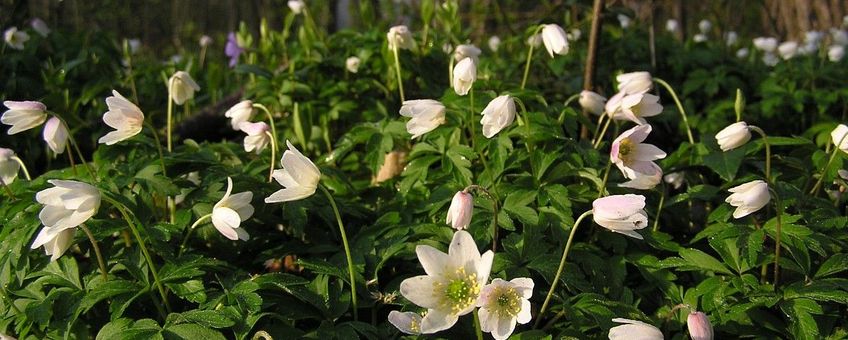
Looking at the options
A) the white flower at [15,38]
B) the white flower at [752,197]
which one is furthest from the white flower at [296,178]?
the white flower at [15,38]

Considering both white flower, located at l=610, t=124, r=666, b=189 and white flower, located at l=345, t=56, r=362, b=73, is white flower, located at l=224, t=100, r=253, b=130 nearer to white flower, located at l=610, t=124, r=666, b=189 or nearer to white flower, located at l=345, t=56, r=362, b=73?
white flower, located at l=345, t=56, r=362, b=73

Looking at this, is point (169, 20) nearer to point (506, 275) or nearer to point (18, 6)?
point (18, 6)

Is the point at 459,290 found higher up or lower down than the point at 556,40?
lower down

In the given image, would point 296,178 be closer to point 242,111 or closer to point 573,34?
point 242,111

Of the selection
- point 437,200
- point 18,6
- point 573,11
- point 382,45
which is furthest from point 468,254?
point 18,6

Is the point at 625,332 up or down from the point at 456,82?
down

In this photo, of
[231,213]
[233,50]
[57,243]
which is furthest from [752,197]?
[233,50]
